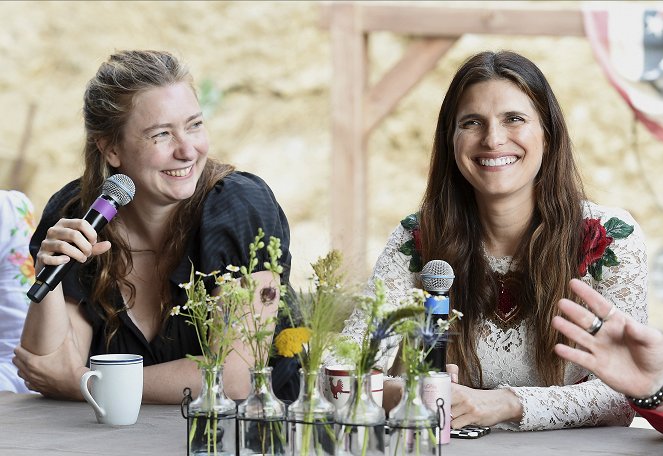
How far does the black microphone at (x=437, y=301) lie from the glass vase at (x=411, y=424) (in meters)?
0.14

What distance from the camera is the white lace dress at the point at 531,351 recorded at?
6.46ft

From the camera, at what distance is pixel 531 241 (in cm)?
239

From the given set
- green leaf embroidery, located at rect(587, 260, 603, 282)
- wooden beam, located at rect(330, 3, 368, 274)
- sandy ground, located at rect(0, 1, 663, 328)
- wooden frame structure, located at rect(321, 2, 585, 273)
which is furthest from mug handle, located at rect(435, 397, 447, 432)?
sandy ground, located at rect(0, 1, 663, 328)

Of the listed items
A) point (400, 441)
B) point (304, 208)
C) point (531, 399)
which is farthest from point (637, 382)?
point (304, 208)

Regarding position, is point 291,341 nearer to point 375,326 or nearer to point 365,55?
point 375,326

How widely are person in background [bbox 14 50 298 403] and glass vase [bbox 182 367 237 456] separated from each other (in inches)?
26.6

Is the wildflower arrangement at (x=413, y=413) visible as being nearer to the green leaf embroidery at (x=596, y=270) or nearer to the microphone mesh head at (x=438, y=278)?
the microphone mesh head at (x=438, y=278)

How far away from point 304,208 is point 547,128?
915 centimetres

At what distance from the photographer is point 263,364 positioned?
1.61m

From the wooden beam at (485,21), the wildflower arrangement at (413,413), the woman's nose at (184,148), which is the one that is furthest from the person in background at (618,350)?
the wooden beam at (485,21)

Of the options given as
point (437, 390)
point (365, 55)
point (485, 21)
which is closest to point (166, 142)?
point (437, 390)

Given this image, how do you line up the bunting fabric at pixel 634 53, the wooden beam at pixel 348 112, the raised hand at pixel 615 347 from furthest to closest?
1. the wooden beam at pixel 348 112
2. the bunting fabric at pixel 634 53
3. the raised hand at pixel 615 347

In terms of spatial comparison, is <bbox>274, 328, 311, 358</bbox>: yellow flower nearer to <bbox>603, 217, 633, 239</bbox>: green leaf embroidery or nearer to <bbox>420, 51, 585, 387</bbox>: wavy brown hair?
<bbox>420, 51, 585, 387</bbox>: wavy brown hair

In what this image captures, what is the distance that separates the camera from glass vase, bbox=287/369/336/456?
1545 millimetres
